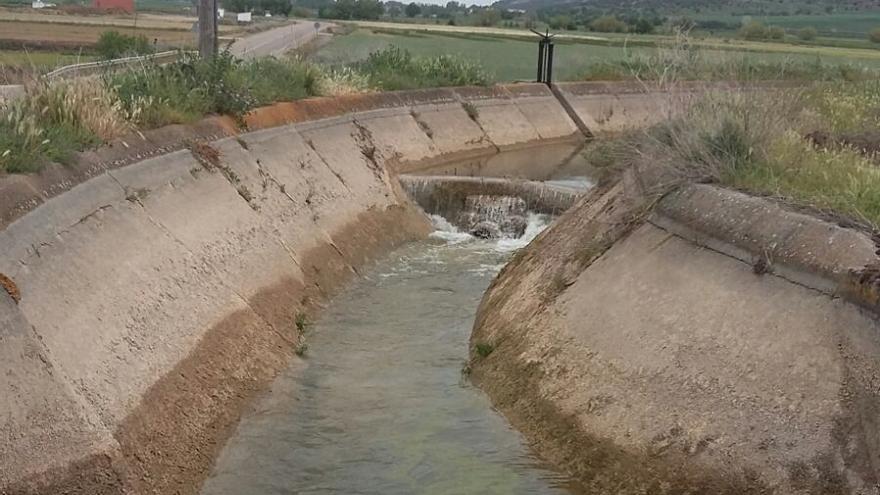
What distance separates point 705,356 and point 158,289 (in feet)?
19.1

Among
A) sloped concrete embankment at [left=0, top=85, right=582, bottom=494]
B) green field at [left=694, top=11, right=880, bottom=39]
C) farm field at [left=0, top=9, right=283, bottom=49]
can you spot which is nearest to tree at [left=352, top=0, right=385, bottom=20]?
green field at [left=694, top=11, right=880, bottom=39]

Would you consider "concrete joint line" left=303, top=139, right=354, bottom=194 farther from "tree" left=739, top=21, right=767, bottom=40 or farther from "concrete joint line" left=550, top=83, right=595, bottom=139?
"tree" left=739, top=21, right=767, bottom=40

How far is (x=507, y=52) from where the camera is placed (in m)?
62.5

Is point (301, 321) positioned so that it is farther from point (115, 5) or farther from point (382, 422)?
point (115, 5)

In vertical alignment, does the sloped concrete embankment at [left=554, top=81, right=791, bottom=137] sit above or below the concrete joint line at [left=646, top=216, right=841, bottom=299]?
below

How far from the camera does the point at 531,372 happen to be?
10500mm

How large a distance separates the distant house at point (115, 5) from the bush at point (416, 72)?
224 feet

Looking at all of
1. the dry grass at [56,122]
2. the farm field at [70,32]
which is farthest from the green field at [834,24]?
the dry grass at [56,122]

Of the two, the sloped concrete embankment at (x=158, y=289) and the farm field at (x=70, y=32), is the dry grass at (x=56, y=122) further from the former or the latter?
the farm field at (x=70, y=32)

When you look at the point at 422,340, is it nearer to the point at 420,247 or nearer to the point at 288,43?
the point at 420,247

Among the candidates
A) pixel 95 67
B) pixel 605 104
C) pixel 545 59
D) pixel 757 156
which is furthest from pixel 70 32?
pixel 757 156

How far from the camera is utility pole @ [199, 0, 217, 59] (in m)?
21.2

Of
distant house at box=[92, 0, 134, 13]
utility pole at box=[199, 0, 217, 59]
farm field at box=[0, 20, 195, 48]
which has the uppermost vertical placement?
distant house at box=[92, 0, 134, 13]

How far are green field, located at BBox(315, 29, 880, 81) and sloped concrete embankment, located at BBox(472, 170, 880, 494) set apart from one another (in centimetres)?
2423
